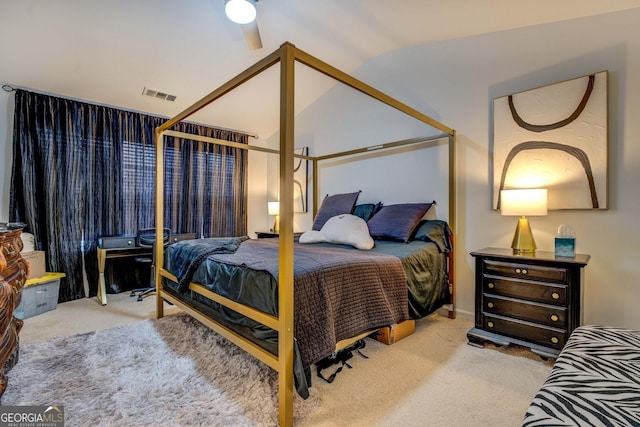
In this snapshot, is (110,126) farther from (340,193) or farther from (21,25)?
(340,193)

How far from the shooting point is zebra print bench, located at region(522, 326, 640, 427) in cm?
78

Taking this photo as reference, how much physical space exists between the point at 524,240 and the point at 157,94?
13.3 ft

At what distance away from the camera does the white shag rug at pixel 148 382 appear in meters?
1.42

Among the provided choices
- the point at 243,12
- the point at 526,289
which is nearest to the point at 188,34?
the point at 243,12

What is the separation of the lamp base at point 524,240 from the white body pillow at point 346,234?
3.69ft

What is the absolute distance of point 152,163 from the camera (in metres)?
3.89

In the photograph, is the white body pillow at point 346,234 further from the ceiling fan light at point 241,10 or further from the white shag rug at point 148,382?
the ceiling fan light at point 241,10

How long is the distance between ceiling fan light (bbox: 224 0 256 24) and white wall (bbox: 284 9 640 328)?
1947 mm

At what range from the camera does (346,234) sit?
8.77 feet

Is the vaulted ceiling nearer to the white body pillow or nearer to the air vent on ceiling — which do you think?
the air vent on ceiling

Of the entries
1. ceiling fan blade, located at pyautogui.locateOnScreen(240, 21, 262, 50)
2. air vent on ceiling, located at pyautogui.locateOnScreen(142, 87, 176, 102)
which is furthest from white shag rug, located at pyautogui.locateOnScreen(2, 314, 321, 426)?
air vent on ceiling, located at pyautogui.locateOnScreen(142, 87, 176, 102)

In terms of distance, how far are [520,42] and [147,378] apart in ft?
12.2

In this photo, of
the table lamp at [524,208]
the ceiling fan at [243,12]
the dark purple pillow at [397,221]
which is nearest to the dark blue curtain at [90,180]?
the ceiling fan at [243,12]

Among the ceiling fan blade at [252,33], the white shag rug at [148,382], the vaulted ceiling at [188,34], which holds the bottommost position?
the white shag rug at [148,382]
